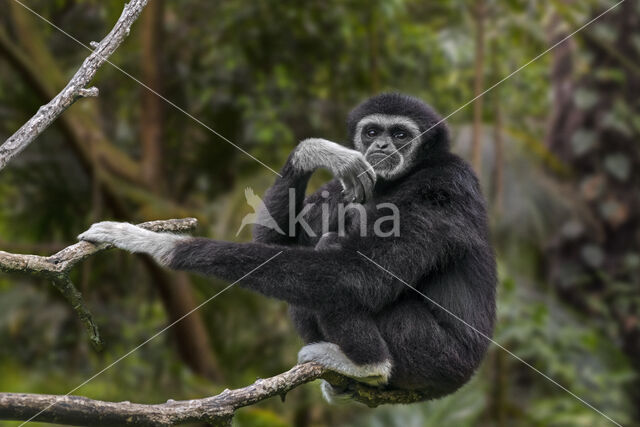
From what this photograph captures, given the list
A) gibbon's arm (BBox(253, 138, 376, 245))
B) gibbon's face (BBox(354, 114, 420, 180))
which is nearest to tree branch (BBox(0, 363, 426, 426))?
gibbon's arm (BBox(253, 138, 376, 245))

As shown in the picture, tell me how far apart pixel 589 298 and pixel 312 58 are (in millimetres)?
6013

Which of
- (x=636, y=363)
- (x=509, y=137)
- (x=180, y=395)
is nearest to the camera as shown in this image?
(x=180, y=395)

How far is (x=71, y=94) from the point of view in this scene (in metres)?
3.62

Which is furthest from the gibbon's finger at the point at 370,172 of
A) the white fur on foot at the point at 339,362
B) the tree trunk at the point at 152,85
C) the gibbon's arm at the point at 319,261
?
the tree trunk at the point at 152,85

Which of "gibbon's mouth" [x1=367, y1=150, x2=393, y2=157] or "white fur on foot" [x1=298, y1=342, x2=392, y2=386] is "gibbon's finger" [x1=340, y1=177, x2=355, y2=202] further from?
"white fur on foot" [x1=298, y1=342, x2=392, y2=386]

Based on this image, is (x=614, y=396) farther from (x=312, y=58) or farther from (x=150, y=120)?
(x=150, y=120)

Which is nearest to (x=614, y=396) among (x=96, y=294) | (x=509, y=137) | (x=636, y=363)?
(x=636, y=363)

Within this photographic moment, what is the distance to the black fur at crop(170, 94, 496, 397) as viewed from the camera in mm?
4512

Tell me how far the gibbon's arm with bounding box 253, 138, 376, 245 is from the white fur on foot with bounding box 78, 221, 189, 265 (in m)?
1.14

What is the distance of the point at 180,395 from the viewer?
8.84m

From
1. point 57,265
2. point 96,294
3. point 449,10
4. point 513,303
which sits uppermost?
point 449,10

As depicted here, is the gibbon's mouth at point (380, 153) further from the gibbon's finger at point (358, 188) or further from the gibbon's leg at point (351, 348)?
the gibbon's leg at point (351, 348)
